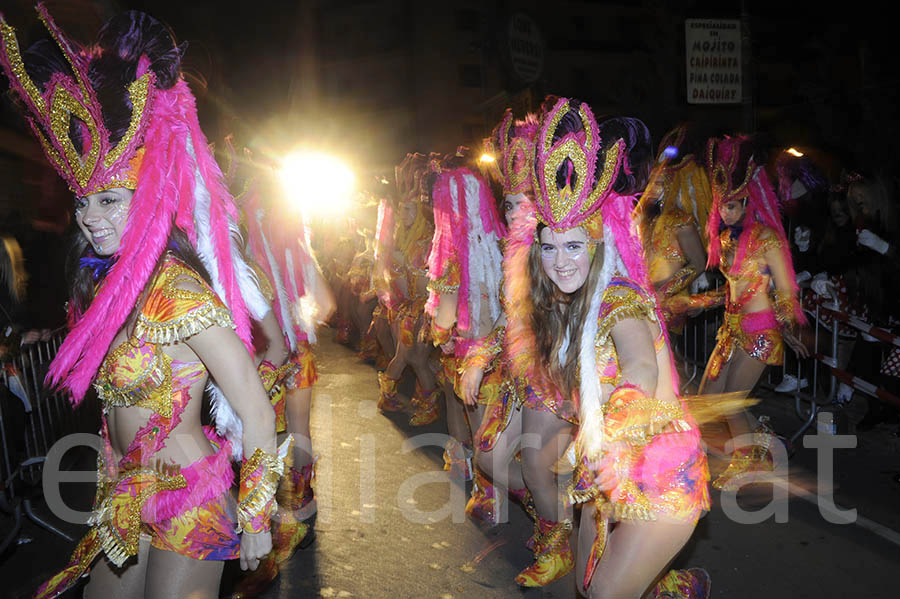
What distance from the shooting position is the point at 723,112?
37.8 metres

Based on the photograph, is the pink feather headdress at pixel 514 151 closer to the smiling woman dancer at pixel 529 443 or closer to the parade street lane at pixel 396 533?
the smiling woman dancer at pixel 529 443

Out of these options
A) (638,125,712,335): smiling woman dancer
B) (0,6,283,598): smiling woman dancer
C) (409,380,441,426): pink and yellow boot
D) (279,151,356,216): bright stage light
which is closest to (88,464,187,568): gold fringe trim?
(0,6,283,598): smiling woman dancer

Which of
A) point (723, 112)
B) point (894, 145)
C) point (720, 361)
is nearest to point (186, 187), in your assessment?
point (720, 361)

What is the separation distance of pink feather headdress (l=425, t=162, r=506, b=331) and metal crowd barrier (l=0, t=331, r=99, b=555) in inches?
107

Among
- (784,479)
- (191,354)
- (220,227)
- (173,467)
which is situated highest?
(220,227)

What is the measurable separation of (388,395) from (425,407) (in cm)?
54

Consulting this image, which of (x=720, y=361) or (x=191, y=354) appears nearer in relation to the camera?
(x=191, y=354)

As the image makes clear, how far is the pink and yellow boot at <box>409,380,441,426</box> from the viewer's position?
283 inches

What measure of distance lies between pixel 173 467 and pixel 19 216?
5.65 meters

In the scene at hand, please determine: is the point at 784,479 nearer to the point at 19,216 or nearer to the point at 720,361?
Result: the point at 720,361

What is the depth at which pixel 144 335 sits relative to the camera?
7.65 ft

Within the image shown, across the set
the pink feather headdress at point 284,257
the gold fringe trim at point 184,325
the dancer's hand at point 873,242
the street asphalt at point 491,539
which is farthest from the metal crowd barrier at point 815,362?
the gold fringe trim at point 184,325

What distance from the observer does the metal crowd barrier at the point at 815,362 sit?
564 cm

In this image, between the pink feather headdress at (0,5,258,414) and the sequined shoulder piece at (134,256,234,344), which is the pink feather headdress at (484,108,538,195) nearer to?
the pink feather headdress at (0,5,258,414)
